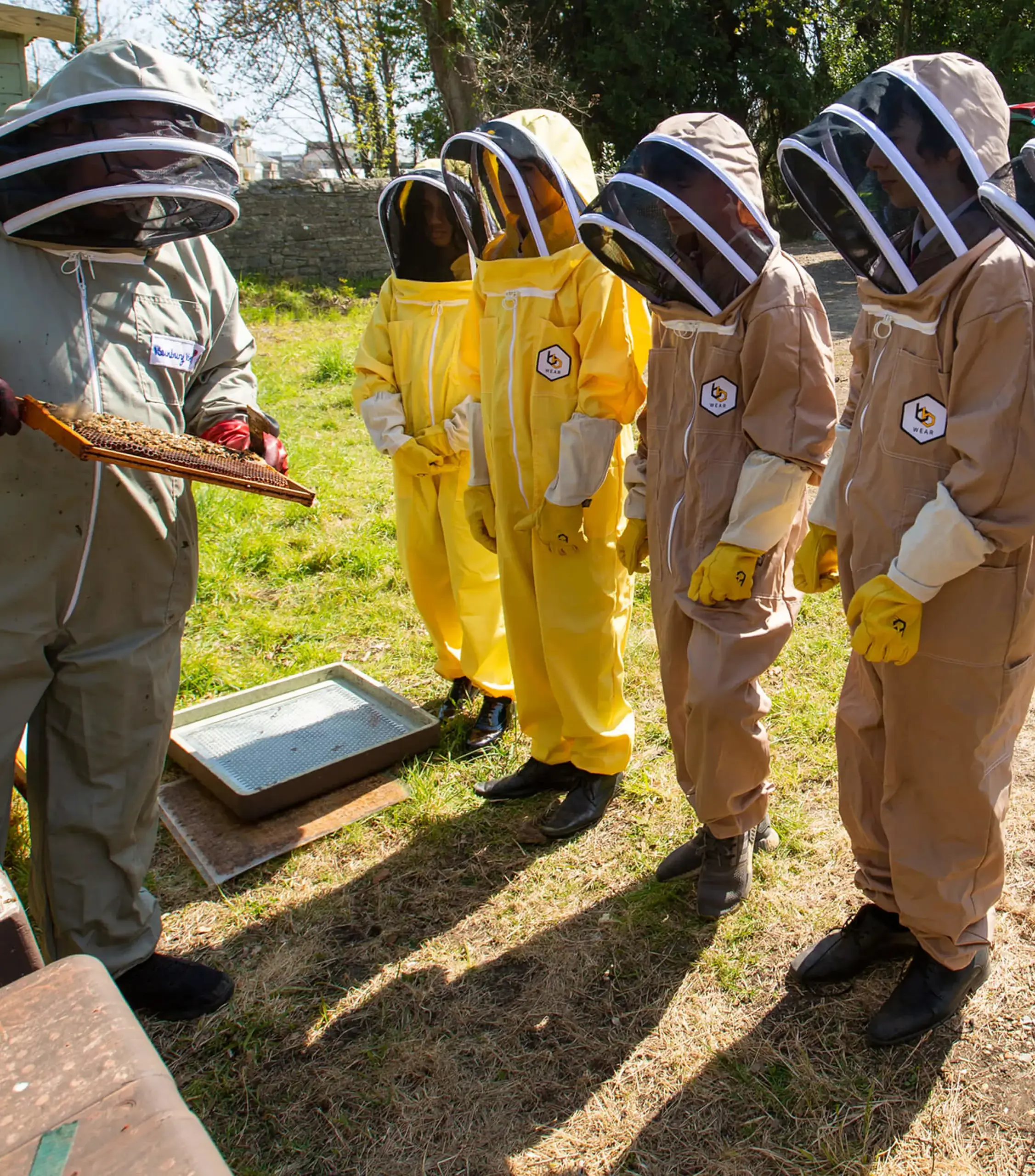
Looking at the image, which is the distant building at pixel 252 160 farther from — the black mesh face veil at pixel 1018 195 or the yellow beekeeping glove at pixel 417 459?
the black mesh face veil at pixel 1018 195

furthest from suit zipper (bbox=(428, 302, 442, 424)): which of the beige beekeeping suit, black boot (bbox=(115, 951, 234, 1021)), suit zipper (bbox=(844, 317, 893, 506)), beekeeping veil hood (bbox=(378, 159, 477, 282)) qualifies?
black boot (bbox=(115, 951, 234, 1021))

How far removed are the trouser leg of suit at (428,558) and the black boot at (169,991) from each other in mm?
1525

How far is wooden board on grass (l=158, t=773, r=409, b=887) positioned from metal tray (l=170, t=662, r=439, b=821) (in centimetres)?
4

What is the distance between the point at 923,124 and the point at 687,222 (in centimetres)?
55

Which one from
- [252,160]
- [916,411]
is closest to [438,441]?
[916,411]

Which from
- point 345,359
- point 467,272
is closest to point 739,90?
point 345,359

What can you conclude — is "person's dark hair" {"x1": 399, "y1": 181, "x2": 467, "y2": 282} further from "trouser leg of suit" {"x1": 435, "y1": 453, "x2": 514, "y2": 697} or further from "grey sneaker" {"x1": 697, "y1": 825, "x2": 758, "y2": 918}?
"grey sneaker" {"x1": 697, "y1": 825, "x2": 758, "y2": 918}

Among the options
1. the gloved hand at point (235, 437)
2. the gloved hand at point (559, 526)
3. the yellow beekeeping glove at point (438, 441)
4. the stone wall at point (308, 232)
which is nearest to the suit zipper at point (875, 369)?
the gloved hand at point (559, 526)

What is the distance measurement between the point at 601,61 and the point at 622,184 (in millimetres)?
15855

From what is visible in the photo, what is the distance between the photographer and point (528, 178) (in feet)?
8.76

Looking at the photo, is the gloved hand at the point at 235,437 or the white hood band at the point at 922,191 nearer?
the white hood band at the point at 922,191

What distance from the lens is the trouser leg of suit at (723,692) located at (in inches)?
95.2

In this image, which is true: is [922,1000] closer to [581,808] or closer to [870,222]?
[581,808]

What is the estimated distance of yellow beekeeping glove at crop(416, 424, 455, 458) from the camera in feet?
11.3
